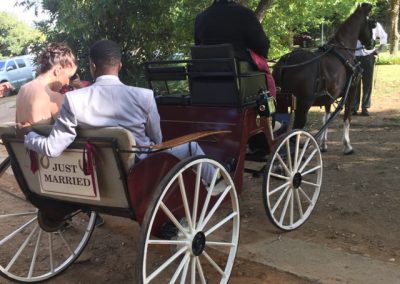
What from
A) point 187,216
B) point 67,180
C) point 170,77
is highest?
point 170,77

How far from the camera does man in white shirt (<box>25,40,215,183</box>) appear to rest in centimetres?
311

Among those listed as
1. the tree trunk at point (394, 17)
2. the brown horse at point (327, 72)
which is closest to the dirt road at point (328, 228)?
the brown horse at point (327, 72)

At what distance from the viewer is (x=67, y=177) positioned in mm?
3297

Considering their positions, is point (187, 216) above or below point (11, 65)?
above

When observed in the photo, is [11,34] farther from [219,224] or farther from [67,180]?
[219,224]

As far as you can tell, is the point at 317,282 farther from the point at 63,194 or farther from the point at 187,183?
the point at 63,194

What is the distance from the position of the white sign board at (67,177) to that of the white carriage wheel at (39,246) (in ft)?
1.79

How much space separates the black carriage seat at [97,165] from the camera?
120 inches

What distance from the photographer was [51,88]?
12.3 ft

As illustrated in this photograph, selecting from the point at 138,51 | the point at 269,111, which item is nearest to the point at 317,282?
the point at 269,111

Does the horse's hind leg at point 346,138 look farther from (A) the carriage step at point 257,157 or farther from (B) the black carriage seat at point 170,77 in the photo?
(B) the black carriage seat at point 170,77

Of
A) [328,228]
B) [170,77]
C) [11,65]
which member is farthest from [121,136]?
[11,65]

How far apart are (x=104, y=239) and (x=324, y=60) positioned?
3.81m

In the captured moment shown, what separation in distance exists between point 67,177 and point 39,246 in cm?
174
